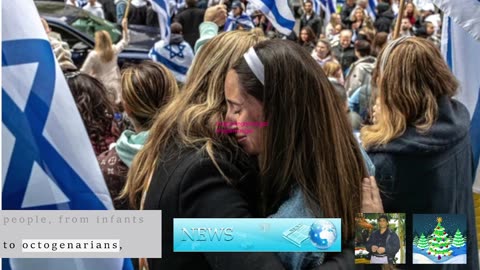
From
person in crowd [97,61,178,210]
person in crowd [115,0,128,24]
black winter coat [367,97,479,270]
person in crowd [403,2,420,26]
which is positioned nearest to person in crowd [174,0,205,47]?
person in crowd [115,0,128,24]

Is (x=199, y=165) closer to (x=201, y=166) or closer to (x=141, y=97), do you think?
(x=201, y=166)

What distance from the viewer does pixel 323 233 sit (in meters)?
2.10

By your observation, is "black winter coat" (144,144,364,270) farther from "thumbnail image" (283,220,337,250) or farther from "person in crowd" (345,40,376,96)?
"person in crowd" (345,40,376,96)

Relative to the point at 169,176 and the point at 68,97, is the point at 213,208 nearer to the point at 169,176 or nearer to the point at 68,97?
the point at 169,176

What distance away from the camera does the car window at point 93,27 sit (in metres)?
9.97

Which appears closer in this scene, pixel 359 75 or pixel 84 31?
pixel 359 75

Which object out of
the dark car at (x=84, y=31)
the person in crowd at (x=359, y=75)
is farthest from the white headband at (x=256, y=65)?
the dark car at (x=84, y=31)

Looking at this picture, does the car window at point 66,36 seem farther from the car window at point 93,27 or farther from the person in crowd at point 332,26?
the person in crowd at point 332,26

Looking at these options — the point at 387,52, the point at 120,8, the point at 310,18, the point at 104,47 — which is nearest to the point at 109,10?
the point at 120,8

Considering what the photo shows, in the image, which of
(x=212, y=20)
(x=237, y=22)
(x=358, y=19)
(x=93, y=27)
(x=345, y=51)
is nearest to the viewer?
(x=212, y=20)

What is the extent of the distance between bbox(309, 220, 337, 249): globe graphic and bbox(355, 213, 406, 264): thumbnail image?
0.25 feet

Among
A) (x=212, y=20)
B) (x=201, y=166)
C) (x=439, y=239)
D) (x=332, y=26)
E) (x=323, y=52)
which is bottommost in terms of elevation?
(x=332, y=26)

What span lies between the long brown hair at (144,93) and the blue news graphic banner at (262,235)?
1012 millimetres

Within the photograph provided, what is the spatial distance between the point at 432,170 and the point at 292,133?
2.46 feet
